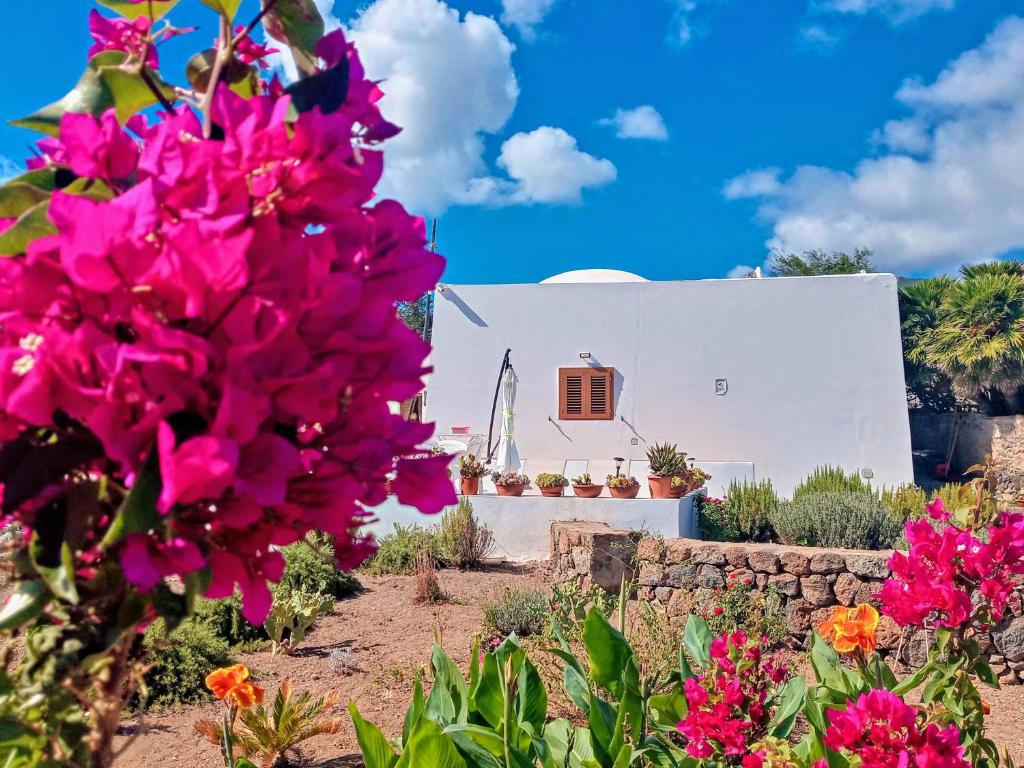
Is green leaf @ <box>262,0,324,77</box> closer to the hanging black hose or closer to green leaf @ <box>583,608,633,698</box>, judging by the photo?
green leaf @ <box>583,608,633,698</box>

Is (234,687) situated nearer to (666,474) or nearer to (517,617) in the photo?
(517,617)

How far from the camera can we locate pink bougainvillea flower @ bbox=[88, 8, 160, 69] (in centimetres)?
68

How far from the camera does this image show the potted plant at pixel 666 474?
8.79 meters

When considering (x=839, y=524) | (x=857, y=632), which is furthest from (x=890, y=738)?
(x=839, y=524)

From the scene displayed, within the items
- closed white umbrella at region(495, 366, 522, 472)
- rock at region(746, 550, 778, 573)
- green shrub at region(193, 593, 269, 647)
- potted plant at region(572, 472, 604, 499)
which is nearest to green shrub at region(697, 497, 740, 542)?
potted plant at region(572, 472, 604, 499)

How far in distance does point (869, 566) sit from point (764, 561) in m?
0.74

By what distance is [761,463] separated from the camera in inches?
488

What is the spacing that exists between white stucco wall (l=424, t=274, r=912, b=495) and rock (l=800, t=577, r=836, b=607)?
21.5 feet

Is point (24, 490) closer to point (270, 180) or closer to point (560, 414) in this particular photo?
point (270, 180)

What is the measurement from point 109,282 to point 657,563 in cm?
608

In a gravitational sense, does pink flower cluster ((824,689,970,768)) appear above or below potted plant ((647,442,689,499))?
below

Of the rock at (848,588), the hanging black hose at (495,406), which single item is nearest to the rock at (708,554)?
the rock at (848,588)

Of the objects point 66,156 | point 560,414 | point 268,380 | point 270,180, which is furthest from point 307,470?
point 560,414

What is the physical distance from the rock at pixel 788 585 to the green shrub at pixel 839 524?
6.47 feet
